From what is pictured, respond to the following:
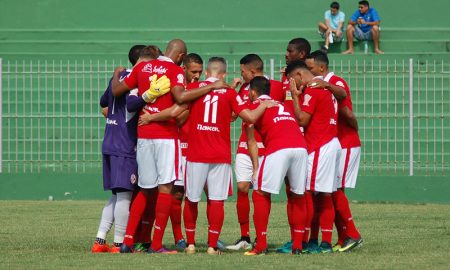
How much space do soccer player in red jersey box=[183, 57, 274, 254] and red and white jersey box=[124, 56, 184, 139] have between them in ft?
0.80

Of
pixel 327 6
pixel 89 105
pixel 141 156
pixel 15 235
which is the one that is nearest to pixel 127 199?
pixel 141 156

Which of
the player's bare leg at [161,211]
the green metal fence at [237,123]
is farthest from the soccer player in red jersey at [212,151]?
the green metal fence at [237,123]

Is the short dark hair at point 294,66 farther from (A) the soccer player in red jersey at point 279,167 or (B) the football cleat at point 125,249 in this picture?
(B) the football cleat at point 125,249

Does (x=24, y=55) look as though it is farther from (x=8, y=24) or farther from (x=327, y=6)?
(x=327, y=6)

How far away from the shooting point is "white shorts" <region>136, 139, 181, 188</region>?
1196 cm

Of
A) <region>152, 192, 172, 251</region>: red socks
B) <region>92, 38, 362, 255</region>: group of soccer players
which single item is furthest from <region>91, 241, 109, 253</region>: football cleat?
<region>152, 192, 172, 251</region>: red socks

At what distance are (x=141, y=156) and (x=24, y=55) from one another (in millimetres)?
13740

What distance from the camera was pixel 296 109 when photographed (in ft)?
39.9

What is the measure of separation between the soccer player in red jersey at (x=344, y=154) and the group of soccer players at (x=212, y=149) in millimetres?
24

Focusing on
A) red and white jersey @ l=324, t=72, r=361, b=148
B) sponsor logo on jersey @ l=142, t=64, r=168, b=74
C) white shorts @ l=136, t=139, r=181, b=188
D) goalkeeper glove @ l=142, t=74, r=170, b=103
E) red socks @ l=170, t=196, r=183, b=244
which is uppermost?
sponsor logo on jersey @ l=142, t=64, r=168, b=74

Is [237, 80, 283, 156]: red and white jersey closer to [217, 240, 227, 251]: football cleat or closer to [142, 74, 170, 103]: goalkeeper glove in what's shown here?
[217, 240, 227, 251]: football cleat

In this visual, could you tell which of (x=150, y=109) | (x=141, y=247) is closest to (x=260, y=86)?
(x=150, y=109)

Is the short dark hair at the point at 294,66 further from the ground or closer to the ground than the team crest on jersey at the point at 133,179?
further from the ground

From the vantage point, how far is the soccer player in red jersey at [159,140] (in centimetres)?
1196
